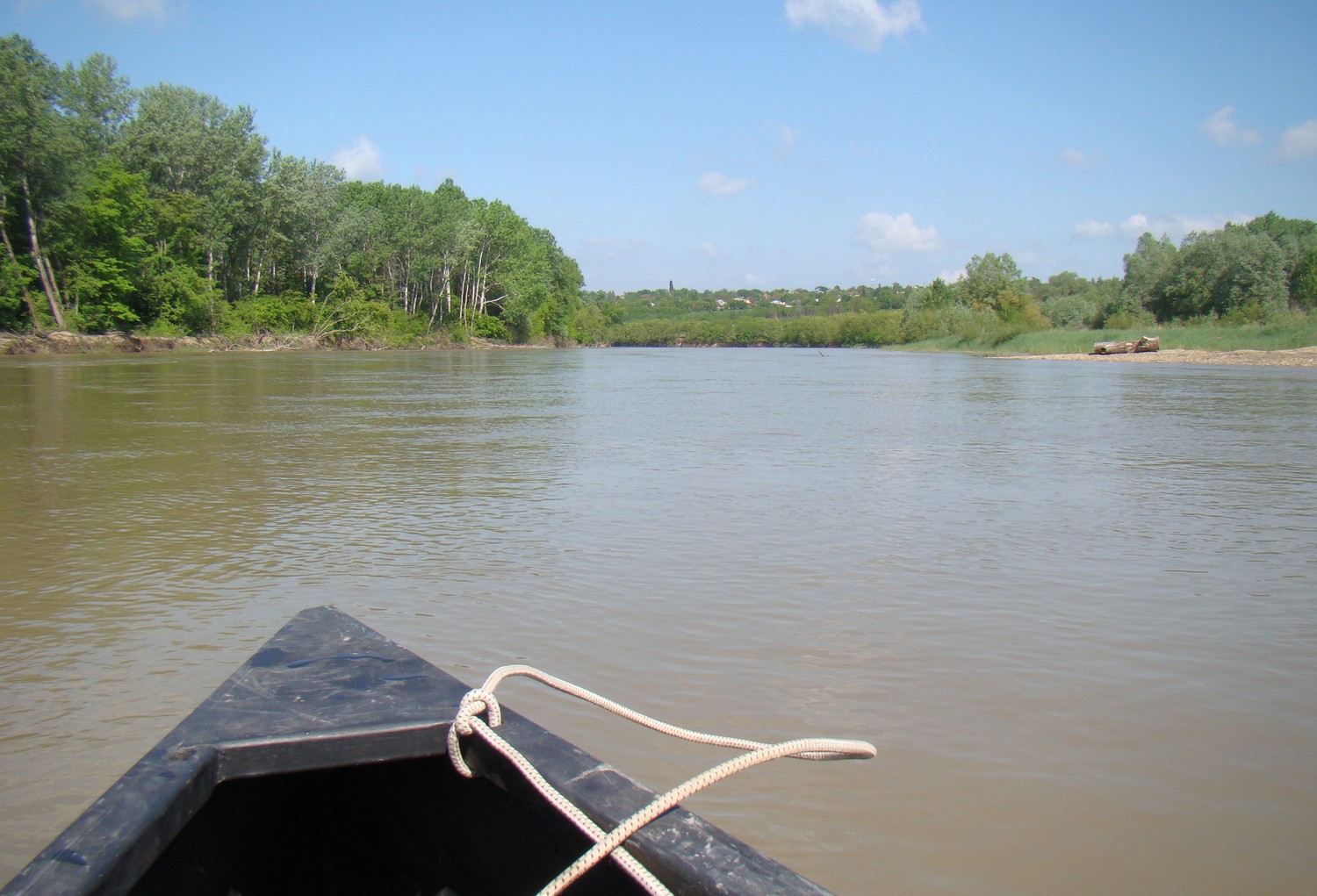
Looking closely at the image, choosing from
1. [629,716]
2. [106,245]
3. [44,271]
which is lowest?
[629,716]

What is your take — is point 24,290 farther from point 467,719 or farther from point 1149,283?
point 1149,283

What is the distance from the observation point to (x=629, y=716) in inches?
79.0

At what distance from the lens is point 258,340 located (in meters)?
50.7

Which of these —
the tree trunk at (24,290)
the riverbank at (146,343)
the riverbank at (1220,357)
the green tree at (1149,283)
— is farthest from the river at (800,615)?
the green tree at (1149,283)

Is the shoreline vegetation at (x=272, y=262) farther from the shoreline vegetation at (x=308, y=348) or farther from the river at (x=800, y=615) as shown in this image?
the river at (x=800, y=615)

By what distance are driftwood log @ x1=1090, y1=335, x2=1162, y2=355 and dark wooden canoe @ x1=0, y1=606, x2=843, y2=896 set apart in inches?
2322

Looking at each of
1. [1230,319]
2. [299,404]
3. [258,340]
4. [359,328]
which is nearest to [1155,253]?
[1230,319]

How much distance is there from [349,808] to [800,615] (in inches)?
121

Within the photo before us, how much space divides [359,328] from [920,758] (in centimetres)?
6237

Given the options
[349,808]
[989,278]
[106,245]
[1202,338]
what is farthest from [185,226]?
[989,278]

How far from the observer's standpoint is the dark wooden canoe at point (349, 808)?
142cm

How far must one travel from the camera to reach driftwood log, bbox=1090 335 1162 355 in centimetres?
5284

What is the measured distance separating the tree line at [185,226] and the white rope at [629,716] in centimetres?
4461

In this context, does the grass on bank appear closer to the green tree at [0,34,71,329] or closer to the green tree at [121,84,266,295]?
the green tree at [121,84,266,295]
